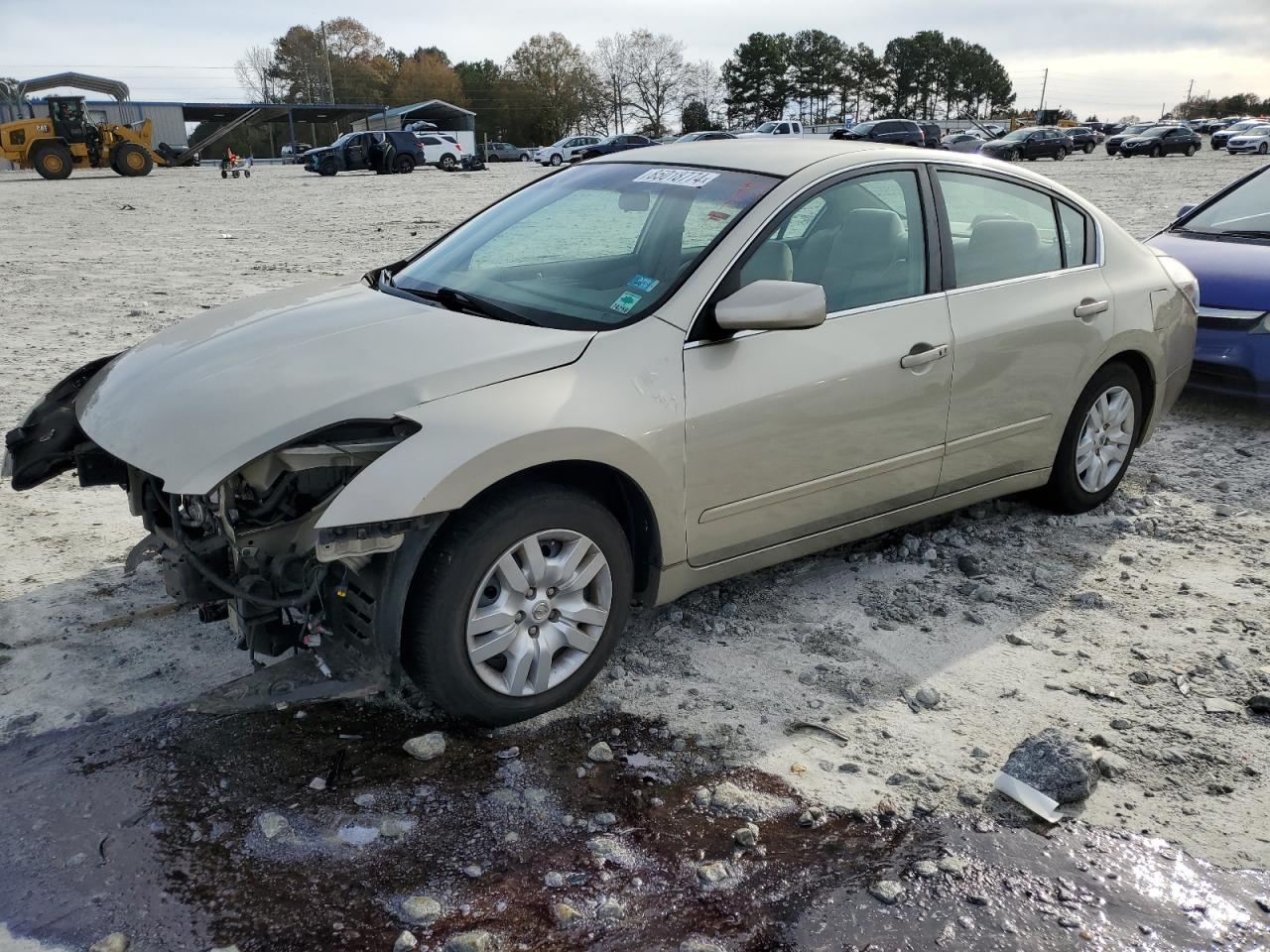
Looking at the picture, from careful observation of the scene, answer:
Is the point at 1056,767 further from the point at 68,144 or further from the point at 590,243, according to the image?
the point at 68,144

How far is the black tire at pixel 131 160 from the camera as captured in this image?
35.2 metres

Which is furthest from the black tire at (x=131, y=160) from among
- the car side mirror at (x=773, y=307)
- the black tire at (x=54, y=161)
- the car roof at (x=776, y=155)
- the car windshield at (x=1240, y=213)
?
the car side mirror at (x=773, y=307)

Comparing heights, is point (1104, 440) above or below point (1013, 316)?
below

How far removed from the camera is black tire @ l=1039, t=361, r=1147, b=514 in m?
4.89

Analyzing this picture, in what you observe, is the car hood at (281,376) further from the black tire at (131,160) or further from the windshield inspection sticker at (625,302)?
the black tire at (131,160)

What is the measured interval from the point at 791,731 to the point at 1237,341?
478 centimetres

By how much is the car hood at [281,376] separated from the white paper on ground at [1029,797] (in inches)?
69.4

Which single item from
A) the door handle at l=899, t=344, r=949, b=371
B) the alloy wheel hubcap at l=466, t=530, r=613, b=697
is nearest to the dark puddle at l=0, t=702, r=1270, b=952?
the alloy wheel hubcap at l=466, t=530, r=613, b=697

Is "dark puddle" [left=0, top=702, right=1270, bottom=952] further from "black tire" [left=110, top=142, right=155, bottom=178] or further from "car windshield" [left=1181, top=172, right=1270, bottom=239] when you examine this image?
"black tire" [left=110, top=142, right=155, bottom=178]

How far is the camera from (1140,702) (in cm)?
358

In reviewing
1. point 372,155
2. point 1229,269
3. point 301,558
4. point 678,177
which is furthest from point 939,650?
point 372,155

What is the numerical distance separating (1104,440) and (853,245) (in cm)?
189

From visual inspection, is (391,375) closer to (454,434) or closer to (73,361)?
(454,434)

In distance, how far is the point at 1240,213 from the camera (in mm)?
7691
